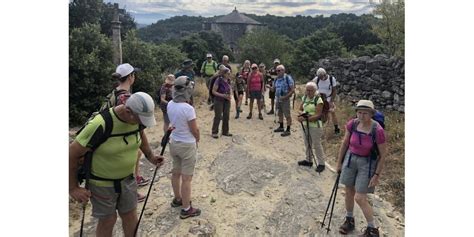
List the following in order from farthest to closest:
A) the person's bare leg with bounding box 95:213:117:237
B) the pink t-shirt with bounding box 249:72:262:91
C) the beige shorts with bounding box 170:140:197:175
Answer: the pink t-shirt with bounding box 249:72:262:91, the beige shorts with bounding box 170:140:197:175, the person's bare leg with bounding box 95:213:117:237

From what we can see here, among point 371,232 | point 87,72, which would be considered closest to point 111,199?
point 371,232

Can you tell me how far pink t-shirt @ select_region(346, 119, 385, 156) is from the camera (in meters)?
3.91

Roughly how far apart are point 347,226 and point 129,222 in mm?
2386

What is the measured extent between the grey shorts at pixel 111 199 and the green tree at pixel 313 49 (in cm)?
1801

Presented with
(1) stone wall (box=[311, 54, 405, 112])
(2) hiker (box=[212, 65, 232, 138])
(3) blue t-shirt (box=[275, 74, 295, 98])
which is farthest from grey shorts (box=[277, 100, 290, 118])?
(1) stone wall (box=[311, 54, 405, 112])

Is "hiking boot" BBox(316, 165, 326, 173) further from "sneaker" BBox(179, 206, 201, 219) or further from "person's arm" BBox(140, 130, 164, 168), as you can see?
"person's arm" BBox(140, 130, 164, 168)

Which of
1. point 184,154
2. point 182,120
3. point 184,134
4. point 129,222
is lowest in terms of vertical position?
point 129,222

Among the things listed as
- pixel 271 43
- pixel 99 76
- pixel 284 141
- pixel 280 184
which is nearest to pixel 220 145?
pixel 284 141

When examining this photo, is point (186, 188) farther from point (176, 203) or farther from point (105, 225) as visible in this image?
point (105, 225)

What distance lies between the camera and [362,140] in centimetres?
400

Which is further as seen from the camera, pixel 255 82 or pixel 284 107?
pixel 255 82

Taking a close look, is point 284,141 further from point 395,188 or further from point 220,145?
point 395,188

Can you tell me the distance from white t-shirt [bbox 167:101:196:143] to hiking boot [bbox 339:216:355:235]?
1.93 metres

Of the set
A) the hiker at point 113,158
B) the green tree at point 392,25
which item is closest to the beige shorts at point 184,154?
the hiker at point 113,158
